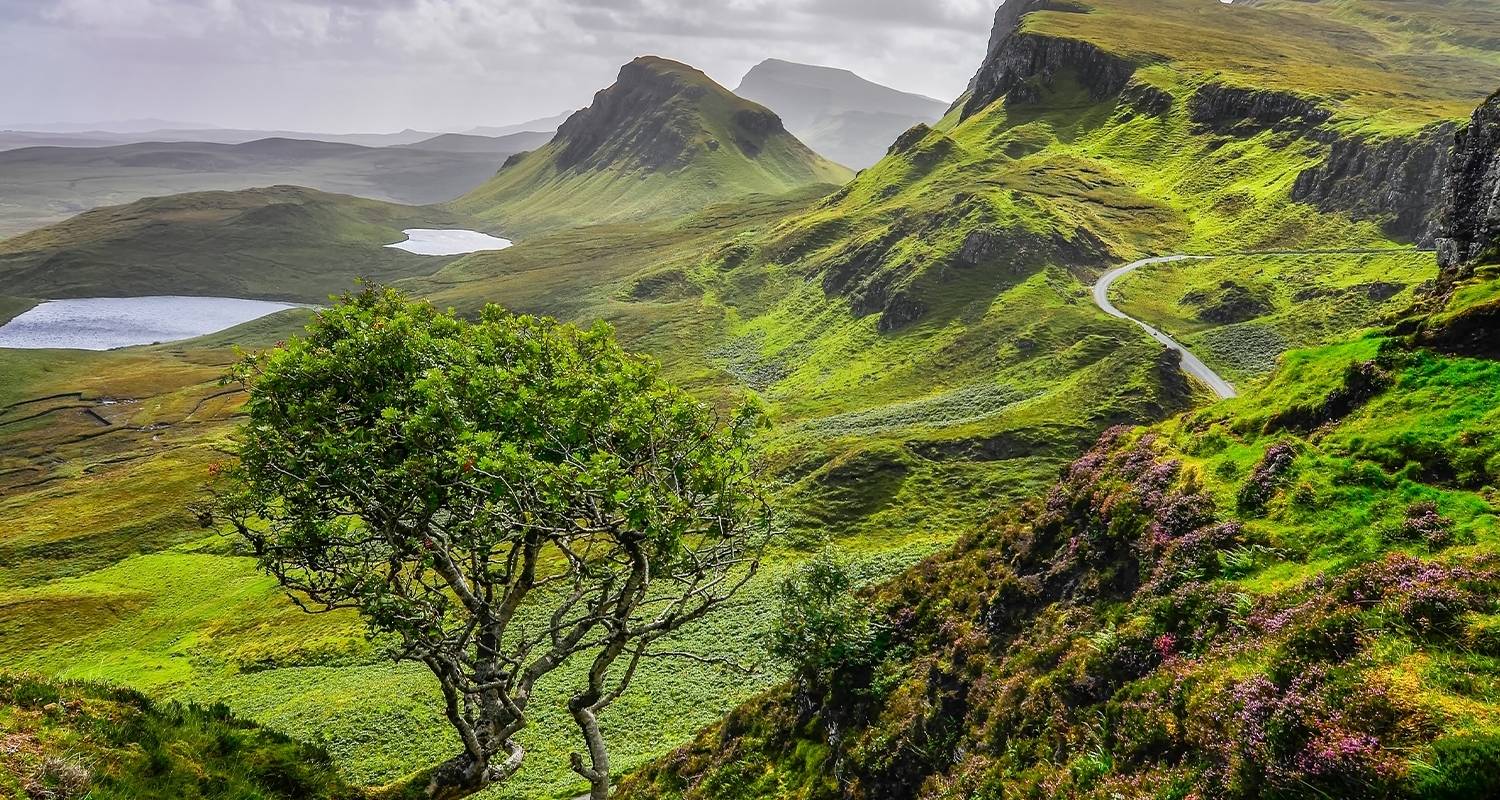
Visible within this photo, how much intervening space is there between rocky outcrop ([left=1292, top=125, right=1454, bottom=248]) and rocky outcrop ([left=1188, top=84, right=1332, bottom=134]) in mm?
20188

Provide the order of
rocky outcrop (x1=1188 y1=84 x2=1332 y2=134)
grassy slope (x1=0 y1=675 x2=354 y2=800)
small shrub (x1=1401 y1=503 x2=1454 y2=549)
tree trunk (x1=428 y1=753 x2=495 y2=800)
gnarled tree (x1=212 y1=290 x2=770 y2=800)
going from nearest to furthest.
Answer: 1. grassy slope (x1=0 y1=675 x2=354 y2=800)
2. small shrub (x1=1401 y1=503 x2=1454 y2=549)
3. gnarled tree (x1=212 y1=290 x2=770 y2=800)
4. tree trunk (x1=428 y1=753 x2=495 y2=800)
5. rocky outcrop (x1=1188 y1=84 x2=1332 y2=134)

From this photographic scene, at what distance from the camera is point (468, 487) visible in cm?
1955

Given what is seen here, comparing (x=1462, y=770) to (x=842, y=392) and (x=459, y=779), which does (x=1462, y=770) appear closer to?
(x=459, y=779)

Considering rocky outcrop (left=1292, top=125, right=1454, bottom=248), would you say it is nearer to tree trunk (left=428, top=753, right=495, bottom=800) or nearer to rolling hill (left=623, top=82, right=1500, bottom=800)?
rolling hill (left=623, top=82, right=1500, bottom=800)

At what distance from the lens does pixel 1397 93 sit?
156 meters

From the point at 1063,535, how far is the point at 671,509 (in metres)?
14.2

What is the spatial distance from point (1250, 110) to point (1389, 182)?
51203 millimetres

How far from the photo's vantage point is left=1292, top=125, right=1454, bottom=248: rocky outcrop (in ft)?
334

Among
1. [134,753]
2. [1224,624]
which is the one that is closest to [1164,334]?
[1224,624]

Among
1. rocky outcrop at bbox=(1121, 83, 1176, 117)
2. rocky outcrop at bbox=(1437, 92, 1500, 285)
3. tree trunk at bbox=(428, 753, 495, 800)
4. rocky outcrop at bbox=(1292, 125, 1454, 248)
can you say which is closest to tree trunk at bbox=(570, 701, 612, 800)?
tree trunk at bbox=(428, 753, 495, 800)

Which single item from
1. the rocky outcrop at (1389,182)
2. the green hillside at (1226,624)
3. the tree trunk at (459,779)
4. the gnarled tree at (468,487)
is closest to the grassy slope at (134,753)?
the tree trunk at (459,779)

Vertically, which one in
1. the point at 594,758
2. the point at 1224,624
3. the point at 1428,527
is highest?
the point at 1428,527

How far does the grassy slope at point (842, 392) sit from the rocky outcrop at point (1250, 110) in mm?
4482

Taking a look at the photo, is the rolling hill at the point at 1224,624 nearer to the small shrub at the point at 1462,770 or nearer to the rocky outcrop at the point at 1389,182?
the small shrub at the point at 1462,770
